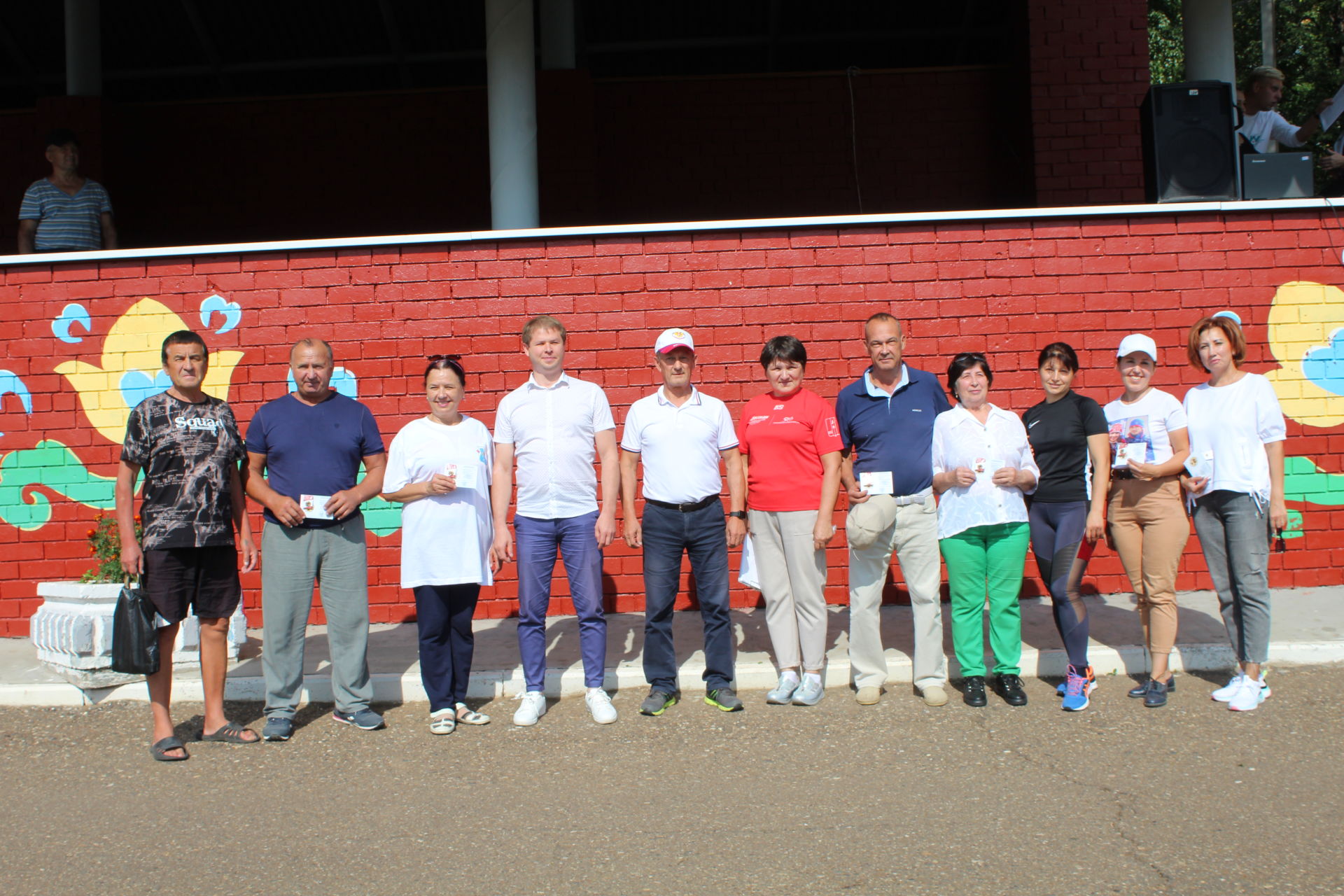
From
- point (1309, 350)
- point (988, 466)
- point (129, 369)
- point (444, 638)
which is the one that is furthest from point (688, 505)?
point (1309, 350)

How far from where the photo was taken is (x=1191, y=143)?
278 inches

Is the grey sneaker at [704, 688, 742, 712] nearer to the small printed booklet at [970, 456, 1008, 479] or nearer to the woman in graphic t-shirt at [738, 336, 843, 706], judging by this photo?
the woman in graphic t-shirt at [738, 336, 843, 706]

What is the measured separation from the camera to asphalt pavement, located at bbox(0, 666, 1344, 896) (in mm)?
3197

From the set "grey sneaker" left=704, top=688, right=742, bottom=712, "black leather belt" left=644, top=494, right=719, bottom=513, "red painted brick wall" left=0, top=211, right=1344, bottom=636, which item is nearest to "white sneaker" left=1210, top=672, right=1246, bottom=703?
"red painted brick wall" left=0, top=211, right=1344, bottom=636

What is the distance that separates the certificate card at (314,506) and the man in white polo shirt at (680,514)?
1.49 m

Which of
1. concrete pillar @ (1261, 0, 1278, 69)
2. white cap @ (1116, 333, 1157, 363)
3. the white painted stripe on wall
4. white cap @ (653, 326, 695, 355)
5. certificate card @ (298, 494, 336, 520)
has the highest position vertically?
concrete pillar @ (1261, 0, 1278, 69)

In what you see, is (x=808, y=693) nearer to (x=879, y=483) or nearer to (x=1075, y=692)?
(x=879, y=483)

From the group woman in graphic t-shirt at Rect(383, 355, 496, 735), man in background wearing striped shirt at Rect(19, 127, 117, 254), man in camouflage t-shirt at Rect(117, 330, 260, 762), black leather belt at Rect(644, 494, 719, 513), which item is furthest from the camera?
man in background wearing striped shirt at Rect(19, 127, 117, 254)

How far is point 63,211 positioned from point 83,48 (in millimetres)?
3664

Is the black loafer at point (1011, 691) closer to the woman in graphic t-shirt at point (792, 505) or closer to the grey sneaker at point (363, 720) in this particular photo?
the woman in graphic t-shirt at point (792, 505)

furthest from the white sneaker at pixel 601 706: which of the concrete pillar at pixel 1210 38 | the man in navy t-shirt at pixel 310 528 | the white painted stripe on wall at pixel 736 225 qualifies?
the concrete pillar at pixel 1210 38

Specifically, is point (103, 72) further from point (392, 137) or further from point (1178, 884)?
point (1178, 884)

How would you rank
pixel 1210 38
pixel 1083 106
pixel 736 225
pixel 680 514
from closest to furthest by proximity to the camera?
pixel 680 514
pixel 736 225
pixel 1210 38
pixel 1083 106

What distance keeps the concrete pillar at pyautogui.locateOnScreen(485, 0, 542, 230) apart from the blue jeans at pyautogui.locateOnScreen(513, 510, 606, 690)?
3.64 meters
